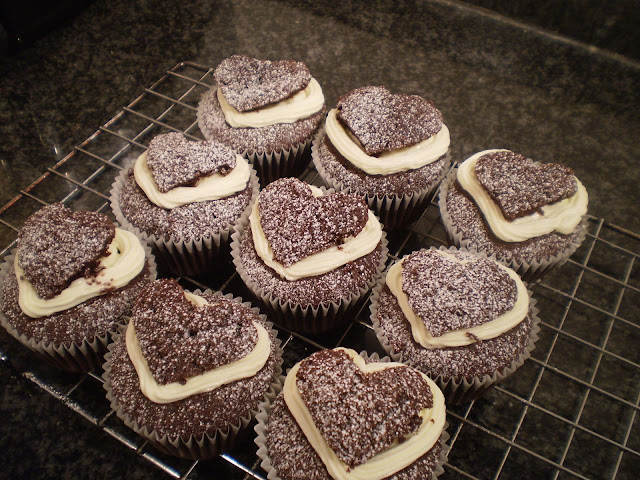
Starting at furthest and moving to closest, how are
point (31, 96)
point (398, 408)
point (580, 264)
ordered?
point (31, 96), point (580, 264), point (398, 408)

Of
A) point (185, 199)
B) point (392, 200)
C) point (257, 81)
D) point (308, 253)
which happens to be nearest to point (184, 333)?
point (308, 253)

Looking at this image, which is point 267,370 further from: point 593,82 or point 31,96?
point 593,82

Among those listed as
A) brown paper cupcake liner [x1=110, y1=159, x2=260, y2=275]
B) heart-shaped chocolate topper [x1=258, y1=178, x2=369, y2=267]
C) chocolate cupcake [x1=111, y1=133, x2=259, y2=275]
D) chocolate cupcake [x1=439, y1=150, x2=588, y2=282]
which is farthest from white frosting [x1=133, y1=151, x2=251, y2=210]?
chocolate cupcake [x1=439, y1=150, x2=588, y2=282]

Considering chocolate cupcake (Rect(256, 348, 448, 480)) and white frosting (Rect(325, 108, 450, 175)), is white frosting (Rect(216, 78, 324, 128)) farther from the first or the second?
chocolate cupcake (Rect(256, 348, 448, 480))

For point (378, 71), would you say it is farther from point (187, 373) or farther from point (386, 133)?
point (187, 373)

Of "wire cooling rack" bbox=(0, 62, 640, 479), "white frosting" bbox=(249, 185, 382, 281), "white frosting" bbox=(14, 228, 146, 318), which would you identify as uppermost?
"white frosting" bbox=(249, 185, 382, 281)

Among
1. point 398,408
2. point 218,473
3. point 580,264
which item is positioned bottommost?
point 218,473

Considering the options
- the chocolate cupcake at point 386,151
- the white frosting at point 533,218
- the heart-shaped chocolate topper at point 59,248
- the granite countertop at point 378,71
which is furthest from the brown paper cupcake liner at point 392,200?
the heart-shaped chocolate topper at point 59,248

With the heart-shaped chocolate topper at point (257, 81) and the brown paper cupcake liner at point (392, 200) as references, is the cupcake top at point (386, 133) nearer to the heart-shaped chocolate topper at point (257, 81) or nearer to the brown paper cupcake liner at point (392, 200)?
the brown paper cupcake liner at point (392, 200)

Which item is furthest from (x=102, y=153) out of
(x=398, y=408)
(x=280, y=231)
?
(x=398, y=408)
